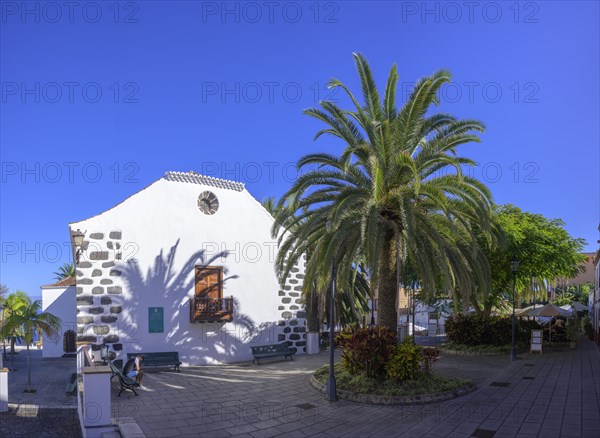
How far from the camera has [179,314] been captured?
1446 cm

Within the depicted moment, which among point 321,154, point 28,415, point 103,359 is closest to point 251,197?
point 321,154

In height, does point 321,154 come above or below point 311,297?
above

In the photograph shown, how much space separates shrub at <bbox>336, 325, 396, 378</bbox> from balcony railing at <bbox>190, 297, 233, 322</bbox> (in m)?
5.64

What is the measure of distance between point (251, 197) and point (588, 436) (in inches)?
502

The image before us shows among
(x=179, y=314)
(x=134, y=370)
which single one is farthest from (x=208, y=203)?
(x=134, y=370)

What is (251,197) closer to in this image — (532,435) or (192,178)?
(192,178)

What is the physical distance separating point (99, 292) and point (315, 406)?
813 centimetres

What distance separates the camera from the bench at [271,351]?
15.0 meters

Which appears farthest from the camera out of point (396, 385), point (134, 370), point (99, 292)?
point (99, 292)

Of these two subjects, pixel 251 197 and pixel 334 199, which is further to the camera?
pixel 251 197

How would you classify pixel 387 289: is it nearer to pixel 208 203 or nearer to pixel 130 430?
pixel 130 430

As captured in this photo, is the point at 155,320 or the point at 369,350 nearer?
the point at 369,350

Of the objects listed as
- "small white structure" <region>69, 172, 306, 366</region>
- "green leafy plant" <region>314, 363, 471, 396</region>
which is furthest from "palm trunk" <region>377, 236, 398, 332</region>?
"small white structure" <region>69, 172, 306, 366</region>

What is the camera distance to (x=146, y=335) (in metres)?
→ 13.8
